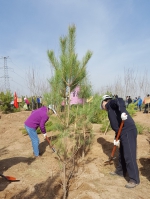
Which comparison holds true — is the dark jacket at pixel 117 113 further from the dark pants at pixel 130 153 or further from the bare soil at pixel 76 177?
the bare soil at pixel 76 177

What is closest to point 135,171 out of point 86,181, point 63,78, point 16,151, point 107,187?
point 107,187

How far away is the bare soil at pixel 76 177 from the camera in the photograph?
10.3ft

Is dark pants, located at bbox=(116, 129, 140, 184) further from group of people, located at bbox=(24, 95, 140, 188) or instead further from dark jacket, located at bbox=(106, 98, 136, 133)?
dark jacket, located at bbox=(106, 98, 136, 133)

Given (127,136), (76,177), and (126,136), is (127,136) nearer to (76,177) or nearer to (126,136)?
(126,136)

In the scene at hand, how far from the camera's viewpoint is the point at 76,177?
382 cm

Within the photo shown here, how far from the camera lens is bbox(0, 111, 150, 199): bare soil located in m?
3.13

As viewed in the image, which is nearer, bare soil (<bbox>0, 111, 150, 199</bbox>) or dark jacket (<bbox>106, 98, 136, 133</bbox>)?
bare soil (<bbox>0, 111, 150, 199</bbox>)

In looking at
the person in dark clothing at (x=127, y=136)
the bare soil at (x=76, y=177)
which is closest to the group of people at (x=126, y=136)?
the person in dark clothing at (x=127, y=136)

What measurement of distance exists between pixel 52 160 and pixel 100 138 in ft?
5.44

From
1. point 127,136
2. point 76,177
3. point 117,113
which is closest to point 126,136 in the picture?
point 127,136

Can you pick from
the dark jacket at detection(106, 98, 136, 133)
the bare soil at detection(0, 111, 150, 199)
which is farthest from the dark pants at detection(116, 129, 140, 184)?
the bare soil at detection(0, 111, 150, 199)

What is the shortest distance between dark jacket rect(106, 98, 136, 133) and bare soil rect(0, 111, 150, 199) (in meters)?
1.02

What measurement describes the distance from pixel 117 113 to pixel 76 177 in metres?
1.50

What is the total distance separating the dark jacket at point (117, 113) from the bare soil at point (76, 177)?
1.02 m
